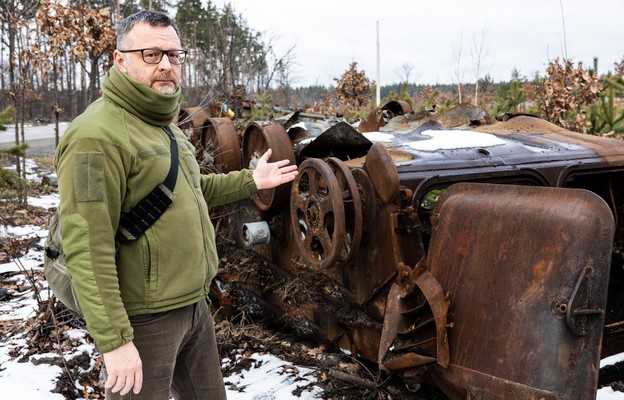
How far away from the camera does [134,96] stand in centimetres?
209

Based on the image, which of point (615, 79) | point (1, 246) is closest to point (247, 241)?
point (1, 246)

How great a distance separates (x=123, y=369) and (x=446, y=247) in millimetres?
1552

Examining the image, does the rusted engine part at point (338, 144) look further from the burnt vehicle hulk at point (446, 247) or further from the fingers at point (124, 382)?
the fingers at point (124, 382)

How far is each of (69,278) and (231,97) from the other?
559 cm

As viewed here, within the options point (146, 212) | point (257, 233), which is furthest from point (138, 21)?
point (257, 233)

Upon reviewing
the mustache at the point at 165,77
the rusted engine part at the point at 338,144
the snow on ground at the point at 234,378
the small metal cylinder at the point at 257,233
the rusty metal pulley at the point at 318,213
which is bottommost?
the snow on ground at the point at 234,378

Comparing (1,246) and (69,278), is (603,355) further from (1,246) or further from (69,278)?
(1,246)

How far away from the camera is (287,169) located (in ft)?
9.18

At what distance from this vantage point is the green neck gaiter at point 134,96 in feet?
6.82

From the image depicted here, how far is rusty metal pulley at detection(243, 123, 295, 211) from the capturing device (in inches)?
154

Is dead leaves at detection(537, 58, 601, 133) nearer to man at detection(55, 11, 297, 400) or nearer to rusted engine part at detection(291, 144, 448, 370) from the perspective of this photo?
rusted engine part at detection(291, 144, 448, 370)

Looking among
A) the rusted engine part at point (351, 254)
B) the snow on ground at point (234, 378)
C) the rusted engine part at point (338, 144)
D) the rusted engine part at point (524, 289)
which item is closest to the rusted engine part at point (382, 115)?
the rusted engine part at point (338, 144)

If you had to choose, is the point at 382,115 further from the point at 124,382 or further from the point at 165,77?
the point at 124,382

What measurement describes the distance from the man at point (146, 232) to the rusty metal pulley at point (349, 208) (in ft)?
3.50
